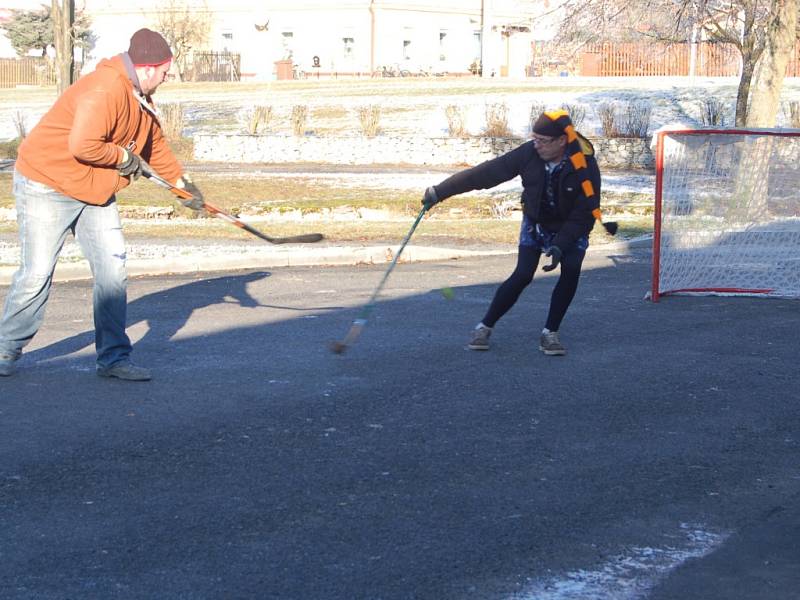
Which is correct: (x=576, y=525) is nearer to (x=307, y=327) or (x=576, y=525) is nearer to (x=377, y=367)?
(x=377, y=367)

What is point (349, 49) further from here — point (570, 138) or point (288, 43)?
point (570, 138)

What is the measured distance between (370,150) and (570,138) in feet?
71.0

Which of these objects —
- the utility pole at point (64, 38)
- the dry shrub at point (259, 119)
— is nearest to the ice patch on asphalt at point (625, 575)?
the utility pole at point (64, 38)

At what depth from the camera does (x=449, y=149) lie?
28844mm

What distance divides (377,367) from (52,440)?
2.48 meters

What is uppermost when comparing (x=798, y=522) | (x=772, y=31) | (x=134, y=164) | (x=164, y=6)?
(x=164, y=6)

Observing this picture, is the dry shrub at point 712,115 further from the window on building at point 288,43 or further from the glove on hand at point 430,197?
the window on building at point 288,43

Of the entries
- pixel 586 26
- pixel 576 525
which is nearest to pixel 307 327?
pixel 576 525

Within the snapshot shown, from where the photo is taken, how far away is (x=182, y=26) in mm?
61594

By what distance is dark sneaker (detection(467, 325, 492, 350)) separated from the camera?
855cm

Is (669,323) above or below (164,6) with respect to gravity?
below

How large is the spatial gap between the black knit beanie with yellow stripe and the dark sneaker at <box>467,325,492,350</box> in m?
1.14

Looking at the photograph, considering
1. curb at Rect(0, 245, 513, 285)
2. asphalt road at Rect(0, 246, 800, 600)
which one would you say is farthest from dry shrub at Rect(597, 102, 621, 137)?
asphalt road at Rect(0, 246, 800, 600)

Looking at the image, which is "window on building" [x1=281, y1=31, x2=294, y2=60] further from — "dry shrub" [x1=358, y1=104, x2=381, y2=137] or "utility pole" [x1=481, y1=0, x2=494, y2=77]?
"dry shrub" [x1=358, y1=104, x2=381, y2=137]
